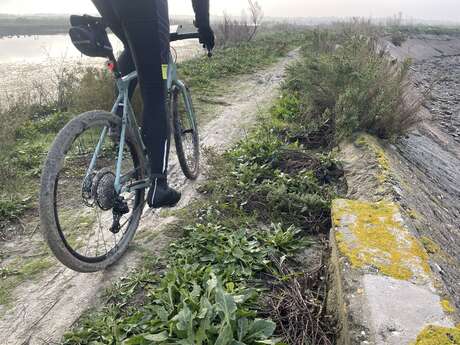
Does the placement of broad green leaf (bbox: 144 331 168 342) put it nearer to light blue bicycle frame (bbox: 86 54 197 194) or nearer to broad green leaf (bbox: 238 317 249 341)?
broad green leaf (bbox: 238 317 249 341)

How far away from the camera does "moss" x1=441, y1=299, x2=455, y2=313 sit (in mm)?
1613

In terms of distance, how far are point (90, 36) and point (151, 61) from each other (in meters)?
0.35

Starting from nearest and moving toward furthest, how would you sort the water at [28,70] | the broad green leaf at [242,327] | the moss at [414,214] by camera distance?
1. the broad green leaf at [242,327]
2. the moss at [414,214]
3. the water at [28,70]

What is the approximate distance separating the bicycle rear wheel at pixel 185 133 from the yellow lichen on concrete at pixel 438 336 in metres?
2.41

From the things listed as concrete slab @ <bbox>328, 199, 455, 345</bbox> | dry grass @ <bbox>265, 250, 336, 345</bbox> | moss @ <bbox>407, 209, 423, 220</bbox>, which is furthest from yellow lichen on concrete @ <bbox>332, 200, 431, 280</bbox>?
dry grass @ <bbox>265, 250, 336, 345</bbox>

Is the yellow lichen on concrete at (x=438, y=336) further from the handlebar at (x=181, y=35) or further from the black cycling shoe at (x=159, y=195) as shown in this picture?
the handlebar at (x=181, y=35)

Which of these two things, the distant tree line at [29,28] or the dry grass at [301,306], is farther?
the distant tree line at [29,28]

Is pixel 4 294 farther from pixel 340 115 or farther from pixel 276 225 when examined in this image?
pixel 340 115

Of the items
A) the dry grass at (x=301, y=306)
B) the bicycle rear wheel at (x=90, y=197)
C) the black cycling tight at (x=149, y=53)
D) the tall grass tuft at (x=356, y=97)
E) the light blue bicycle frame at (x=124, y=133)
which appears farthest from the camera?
the tall grass tuft at (x=356, y=97)

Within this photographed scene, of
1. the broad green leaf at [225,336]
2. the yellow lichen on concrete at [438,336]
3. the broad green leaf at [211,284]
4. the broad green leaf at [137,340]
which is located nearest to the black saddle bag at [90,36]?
the broad green leaf at [211,284]

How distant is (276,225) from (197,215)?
2.06ft

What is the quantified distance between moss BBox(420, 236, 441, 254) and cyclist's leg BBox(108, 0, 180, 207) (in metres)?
1.56

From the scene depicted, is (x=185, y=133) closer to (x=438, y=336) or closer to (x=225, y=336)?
(x=225, y=336)

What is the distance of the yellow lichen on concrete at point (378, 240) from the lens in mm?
1897
